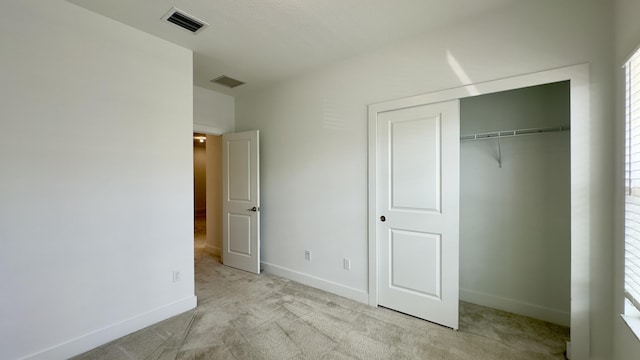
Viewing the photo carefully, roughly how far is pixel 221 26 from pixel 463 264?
3.45 m

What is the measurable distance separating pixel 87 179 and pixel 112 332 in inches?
51.5

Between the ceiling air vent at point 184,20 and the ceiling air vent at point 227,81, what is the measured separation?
112 cm

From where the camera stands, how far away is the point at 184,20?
2.28 m

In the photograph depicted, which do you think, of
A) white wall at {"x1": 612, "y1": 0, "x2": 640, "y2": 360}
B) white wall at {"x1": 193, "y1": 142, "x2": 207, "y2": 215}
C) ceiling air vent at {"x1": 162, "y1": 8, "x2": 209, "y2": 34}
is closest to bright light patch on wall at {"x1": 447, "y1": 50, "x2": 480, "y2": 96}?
white wall at {"x1": 612, "y1": 0, "x2": 640, "y2": 360}

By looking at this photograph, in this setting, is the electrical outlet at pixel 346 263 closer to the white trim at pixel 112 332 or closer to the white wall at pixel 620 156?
the white trim at pixel 112 332

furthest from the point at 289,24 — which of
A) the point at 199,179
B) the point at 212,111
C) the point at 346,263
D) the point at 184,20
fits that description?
the point at 199,179

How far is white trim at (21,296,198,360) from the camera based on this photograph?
6.42ft

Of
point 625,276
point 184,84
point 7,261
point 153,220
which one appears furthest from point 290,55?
point 625,276

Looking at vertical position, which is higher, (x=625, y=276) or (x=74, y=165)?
(x=74, y=165)

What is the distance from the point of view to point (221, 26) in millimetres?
Result: 2373

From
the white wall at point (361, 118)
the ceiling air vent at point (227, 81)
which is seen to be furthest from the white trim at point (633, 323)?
the ceiling air vent at point (227, 81)

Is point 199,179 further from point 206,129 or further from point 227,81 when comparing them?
point 227,81

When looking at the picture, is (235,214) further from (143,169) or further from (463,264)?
→ (463,264)

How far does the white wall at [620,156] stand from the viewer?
1.51 meters
